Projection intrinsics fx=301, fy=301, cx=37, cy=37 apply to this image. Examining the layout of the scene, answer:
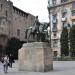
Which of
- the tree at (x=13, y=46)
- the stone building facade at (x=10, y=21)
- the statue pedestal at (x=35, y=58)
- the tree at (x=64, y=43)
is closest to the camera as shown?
the statue pedestal at (x=35, y=58)

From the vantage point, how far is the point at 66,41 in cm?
6231

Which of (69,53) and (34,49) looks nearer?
(34,49)

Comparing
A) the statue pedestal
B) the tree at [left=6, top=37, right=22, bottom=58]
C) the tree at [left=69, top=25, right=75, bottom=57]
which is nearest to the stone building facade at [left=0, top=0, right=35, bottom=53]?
the tree at [left=6, top=37, right=22, bottom=58]

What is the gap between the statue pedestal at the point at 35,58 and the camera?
68.8 feet

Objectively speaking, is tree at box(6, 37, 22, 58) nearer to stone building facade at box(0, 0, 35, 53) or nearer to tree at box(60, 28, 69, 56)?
stone building facade at box(0, 0, 35, 53)

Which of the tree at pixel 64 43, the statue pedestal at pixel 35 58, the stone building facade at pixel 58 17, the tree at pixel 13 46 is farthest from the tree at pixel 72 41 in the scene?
the statue pedestal at pixel 35 58

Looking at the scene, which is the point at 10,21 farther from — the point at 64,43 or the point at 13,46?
the point at 64,43

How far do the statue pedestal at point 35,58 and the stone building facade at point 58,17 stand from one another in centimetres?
4375

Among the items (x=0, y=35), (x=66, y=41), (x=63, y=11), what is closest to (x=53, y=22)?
(x=63, y=11)

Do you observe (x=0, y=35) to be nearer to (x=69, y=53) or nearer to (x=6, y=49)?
(x=6, y=49)

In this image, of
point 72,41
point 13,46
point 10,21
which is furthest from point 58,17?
point 13,46

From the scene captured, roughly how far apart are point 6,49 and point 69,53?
13009 mm

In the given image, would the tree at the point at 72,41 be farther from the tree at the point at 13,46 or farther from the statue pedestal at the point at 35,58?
the statue pedestal at the point at 35,58

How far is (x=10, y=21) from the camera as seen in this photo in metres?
67.8
